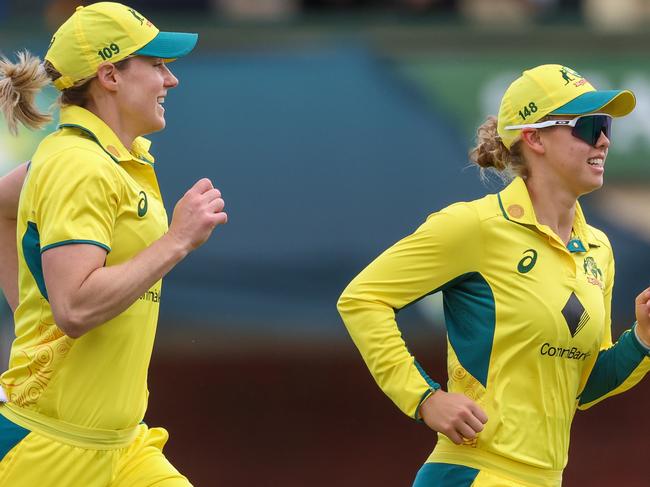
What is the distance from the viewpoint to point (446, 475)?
171 inches

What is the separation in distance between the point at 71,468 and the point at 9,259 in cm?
78

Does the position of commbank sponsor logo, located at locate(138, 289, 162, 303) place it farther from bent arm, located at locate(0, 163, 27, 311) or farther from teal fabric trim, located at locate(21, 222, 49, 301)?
bent arm, located at locate(0, 163, 27, 311)

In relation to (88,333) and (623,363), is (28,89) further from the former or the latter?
(623,363)

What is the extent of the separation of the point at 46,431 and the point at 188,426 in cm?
603

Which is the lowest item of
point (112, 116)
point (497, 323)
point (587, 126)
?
point (497, 323)

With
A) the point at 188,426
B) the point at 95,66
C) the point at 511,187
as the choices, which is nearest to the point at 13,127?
the point at 95,66

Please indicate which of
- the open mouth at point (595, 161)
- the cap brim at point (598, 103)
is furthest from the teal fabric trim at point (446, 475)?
the cap brim at point (598, 103)

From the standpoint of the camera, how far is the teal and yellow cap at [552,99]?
448 centimetres

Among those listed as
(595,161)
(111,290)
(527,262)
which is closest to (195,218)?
(111,290)

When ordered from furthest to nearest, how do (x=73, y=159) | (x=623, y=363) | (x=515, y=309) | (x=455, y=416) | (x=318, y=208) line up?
1. (x=318, y=208)
2. (x=623, y=363)
3. (x=515, y=309)
4. (x=455, y=416)
5. (x=73, y=159)

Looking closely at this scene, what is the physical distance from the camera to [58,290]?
3.88 metres

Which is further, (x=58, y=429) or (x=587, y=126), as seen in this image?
(x=587, y=126)

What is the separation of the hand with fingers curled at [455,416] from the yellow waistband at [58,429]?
3.13 feet

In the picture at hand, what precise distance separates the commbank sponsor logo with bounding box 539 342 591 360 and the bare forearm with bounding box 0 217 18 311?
1655 millimetres
